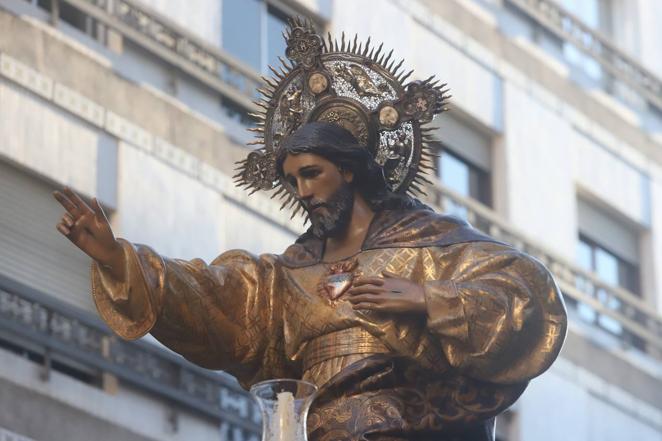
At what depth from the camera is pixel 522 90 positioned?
110ft

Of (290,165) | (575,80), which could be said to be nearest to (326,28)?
(575,80)

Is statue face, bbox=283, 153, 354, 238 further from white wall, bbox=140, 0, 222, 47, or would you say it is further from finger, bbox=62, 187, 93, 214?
white wall, bbox=140, 0, 222, 47

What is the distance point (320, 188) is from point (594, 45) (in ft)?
80.4

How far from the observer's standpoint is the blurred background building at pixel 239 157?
76.2ft

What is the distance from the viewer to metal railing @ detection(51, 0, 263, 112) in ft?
82.0

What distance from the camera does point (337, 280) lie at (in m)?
11.5

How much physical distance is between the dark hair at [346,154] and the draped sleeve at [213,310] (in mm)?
495

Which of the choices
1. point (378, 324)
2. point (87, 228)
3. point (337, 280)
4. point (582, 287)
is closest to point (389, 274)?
point (378, 324)

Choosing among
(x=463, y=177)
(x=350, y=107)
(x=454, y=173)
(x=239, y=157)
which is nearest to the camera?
(x=350, y=107)

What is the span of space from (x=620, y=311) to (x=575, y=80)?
3120 millimetres

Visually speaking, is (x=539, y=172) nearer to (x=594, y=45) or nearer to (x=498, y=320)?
(x=594, y=45)

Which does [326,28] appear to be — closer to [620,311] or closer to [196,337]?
[620,311]

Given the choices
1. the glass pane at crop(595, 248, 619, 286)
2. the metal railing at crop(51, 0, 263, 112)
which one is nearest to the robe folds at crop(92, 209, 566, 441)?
the metal railing at crop(51, 0, 263, 112)

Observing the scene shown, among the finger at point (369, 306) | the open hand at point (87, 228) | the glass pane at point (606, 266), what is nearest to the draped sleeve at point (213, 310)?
the open hand at point (87, 228)
